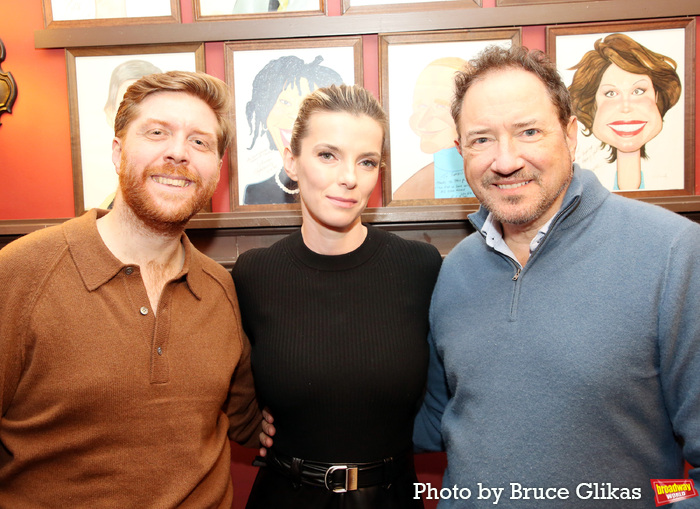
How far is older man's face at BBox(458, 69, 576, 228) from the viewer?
1427 millimetres

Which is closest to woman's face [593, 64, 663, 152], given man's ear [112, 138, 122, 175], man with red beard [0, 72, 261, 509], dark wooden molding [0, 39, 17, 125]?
man with red beard [0, 72, 261, 509]

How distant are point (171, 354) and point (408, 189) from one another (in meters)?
1.57

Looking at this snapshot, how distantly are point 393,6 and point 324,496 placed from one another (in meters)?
2.37

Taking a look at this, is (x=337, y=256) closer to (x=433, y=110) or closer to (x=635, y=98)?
(x=433, y=110)

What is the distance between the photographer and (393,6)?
8.16 ft

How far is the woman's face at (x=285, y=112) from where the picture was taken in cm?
254

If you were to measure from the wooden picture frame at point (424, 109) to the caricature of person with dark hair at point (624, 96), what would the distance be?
453 mm

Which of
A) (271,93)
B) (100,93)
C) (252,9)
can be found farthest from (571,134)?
(100,93)

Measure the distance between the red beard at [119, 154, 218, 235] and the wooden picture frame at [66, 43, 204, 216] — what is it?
1.21 meters

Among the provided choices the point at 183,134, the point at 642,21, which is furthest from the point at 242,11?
the point at 642,21

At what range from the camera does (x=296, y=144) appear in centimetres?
178

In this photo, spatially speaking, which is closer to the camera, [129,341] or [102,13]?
[129,341]

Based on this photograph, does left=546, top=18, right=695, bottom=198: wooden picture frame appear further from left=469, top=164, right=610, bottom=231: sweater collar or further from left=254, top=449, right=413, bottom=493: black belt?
left=254, top=449, right=413, bottom=493: black belt

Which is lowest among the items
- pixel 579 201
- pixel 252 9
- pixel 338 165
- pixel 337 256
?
pixel 337 256
